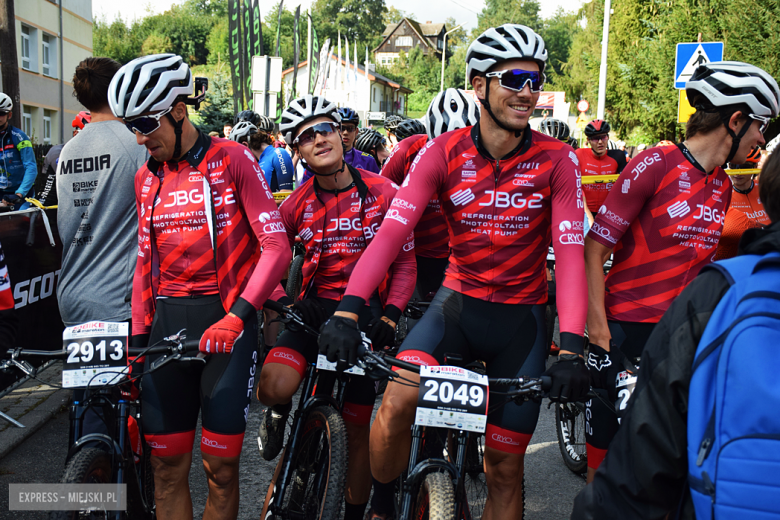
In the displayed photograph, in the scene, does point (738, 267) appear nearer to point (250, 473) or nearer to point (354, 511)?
point (354, 511)

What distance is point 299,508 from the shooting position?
3.49 m

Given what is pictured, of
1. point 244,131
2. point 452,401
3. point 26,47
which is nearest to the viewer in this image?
point 452,401

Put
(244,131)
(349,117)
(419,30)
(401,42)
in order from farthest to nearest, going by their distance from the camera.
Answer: (419,30) → (401,42) → (244,131) → (349,117)

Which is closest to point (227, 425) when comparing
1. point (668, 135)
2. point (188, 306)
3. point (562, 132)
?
point (188, 306)

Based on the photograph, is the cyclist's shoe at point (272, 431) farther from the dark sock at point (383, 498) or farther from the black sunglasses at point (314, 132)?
the black sunglasses at point (314, 132)

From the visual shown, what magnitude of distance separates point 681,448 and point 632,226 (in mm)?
2171

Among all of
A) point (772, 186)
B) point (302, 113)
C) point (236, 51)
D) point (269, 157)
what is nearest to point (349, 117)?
point (269, 157)

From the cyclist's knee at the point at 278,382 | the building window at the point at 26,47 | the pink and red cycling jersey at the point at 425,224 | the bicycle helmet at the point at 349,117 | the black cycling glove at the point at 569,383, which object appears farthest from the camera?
the building window at the point at 26,47

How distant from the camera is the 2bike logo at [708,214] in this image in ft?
10.7

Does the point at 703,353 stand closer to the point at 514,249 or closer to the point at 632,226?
the point at 514,249

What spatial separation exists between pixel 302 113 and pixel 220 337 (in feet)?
5.39

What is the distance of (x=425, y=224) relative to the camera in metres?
5.04

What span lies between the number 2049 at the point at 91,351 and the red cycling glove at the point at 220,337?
14.6 inches

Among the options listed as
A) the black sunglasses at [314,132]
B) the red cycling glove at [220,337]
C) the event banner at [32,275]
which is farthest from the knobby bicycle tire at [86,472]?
the event banner at [32,275]
